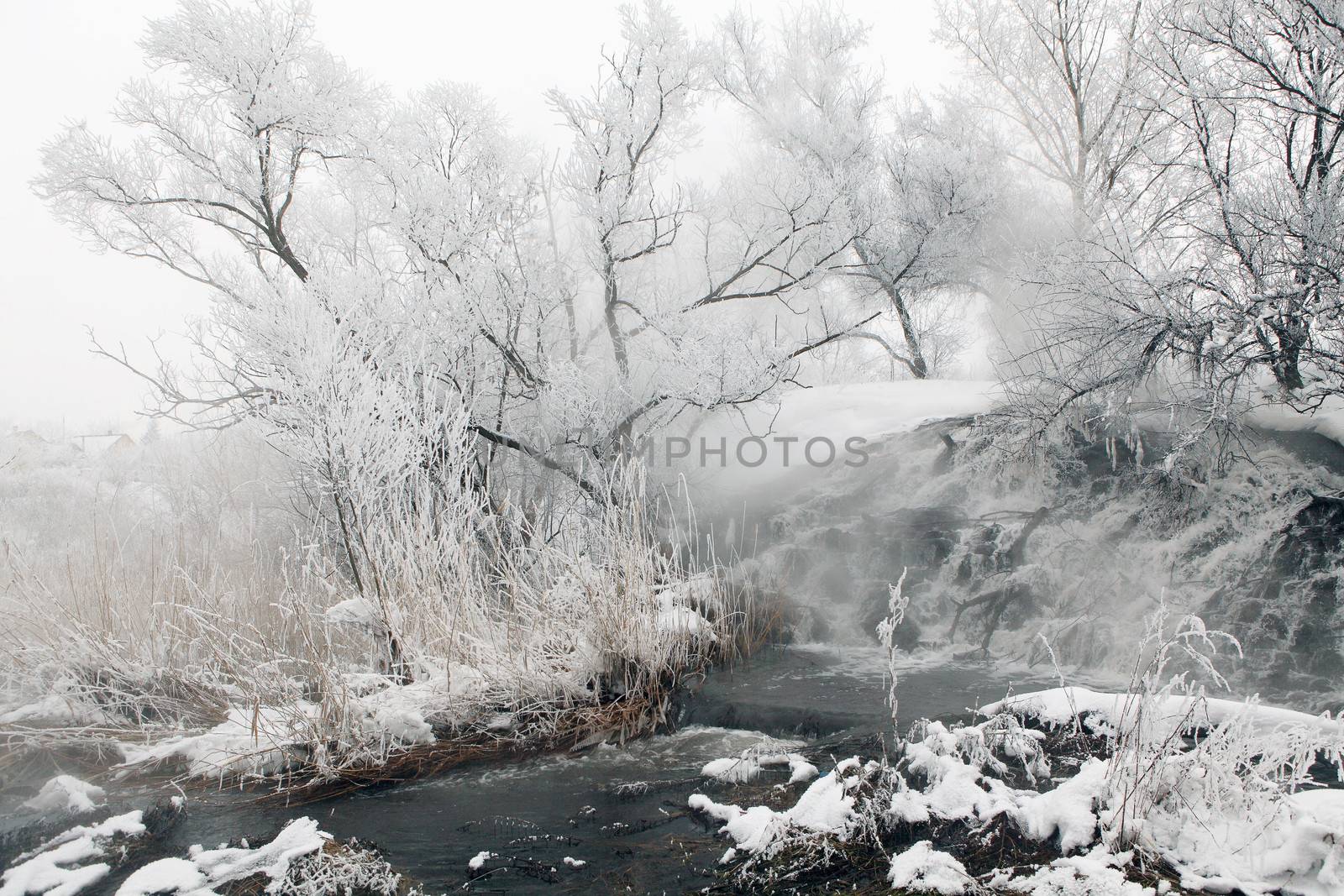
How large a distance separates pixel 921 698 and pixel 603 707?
2.22 meters

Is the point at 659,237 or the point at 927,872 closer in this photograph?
the point at 927,872

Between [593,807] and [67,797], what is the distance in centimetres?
272

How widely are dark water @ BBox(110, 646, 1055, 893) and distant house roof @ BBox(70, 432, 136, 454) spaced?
20666 millimetres

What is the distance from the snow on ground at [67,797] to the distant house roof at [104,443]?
1955 centimetres

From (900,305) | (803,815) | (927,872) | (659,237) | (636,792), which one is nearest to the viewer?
(927,872)

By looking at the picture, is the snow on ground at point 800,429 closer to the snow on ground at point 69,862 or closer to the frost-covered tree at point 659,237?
the frost-covered tree at point 659,237

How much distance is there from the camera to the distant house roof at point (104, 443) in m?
20.7

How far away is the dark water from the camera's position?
10.5 ft

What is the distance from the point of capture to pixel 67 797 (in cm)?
405

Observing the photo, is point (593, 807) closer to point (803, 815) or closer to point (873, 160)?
point (803, 815)

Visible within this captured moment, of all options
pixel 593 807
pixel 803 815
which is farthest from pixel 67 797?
pixel 803 815

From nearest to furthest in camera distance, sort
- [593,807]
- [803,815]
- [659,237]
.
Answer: [803,815]
[593,807]
[659,237]

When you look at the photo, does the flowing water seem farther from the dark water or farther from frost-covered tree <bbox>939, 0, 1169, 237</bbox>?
frost-covered tree <bbox>939, 0, 1169, 237</bbox>

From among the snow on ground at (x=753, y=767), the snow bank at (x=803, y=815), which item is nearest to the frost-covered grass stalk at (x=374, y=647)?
the snow on ground at (x=753, y=767)
